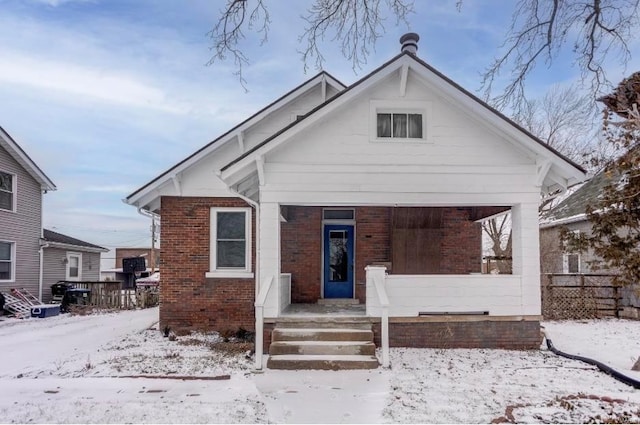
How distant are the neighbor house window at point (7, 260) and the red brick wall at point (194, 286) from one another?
961cm

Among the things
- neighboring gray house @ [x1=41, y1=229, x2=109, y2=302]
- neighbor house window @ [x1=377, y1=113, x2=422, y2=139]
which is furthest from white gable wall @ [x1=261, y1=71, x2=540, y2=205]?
neighboring gray house @ [x1=41, y1=229, x2=109, y2=302]

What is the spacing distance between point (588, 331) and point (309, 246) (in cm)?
717

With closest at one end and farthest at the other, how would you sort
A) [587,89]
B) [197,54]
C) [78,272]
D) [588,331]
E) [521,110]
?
1. [587,89]
2. [521,110]
3. [197,54]
4. [588,331]
5. [78,272]

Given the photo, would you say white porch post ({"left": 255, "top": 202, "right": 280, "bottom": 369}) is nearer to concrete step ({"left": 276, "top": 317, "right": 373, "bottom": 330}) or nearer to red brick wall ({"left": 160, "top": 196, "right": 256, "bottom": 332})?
concrete step ({"left": 276, "top": 317, "right": 373, "bottom": 330})

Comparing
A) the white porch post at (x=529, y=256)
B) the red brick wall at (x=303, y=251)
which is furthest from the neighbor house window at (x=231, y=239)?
the white porch post at (x=529, y=256)

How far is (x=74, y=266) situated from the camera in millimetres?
22547

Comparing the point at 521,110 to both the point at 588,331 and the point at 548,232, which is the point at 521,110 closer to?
the point at 588,331

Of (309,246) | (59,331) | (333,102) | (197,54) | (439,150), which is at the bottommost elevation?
(59,331)

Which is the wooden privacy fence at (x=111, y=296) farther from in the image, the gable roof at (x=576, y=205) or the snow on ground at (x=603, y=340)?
the gable roof at (x=576, y=205)

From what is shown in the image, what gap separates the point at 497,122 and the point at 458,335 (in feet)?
13.4

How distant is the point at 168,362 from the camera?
8125 millimetres

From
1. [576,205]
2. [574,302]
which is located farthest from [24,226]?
[576,205]

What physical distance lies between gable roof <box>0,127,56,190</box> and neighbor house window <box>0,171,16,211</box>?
724mm

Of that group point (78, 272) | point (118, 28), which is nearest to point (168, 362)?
point (118, 28)
